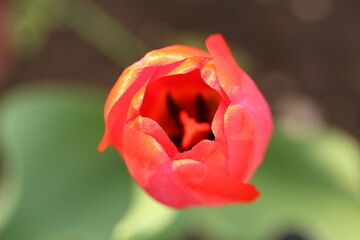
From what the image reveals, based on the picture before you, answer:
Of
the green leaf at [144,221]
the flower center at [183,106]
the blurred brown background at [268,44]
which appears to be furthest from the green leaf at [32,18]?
the flower center at [183,106]

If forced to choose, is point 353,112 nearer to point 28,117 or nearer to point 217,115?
point 28,117

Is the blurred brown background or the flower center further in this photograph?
the blurred brown background

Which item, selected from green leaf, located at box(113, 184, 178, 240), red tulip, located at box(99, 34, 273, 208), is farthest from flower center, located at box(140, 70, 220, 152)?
green leaf, located at box(113, 184, 178, 240)

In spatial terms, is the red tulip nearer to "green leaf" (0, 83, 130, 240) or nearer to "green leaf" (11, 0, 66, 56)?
"green leaf" (0, 83, 130, 240)

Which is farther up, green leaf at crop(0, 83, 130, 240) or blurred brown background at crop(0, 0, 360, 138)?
blurred brown background at crop(0, 0, 360, 138)

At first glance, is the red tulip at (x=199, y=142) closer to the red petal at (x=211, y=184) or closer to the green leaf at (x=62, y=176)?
the red petal at (x=211, y=184)

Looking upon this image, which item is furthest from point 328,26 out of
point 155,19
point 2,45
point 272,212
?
point 2,45

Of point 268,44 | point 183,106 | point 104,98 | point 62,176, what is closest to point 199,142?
point 183,106
